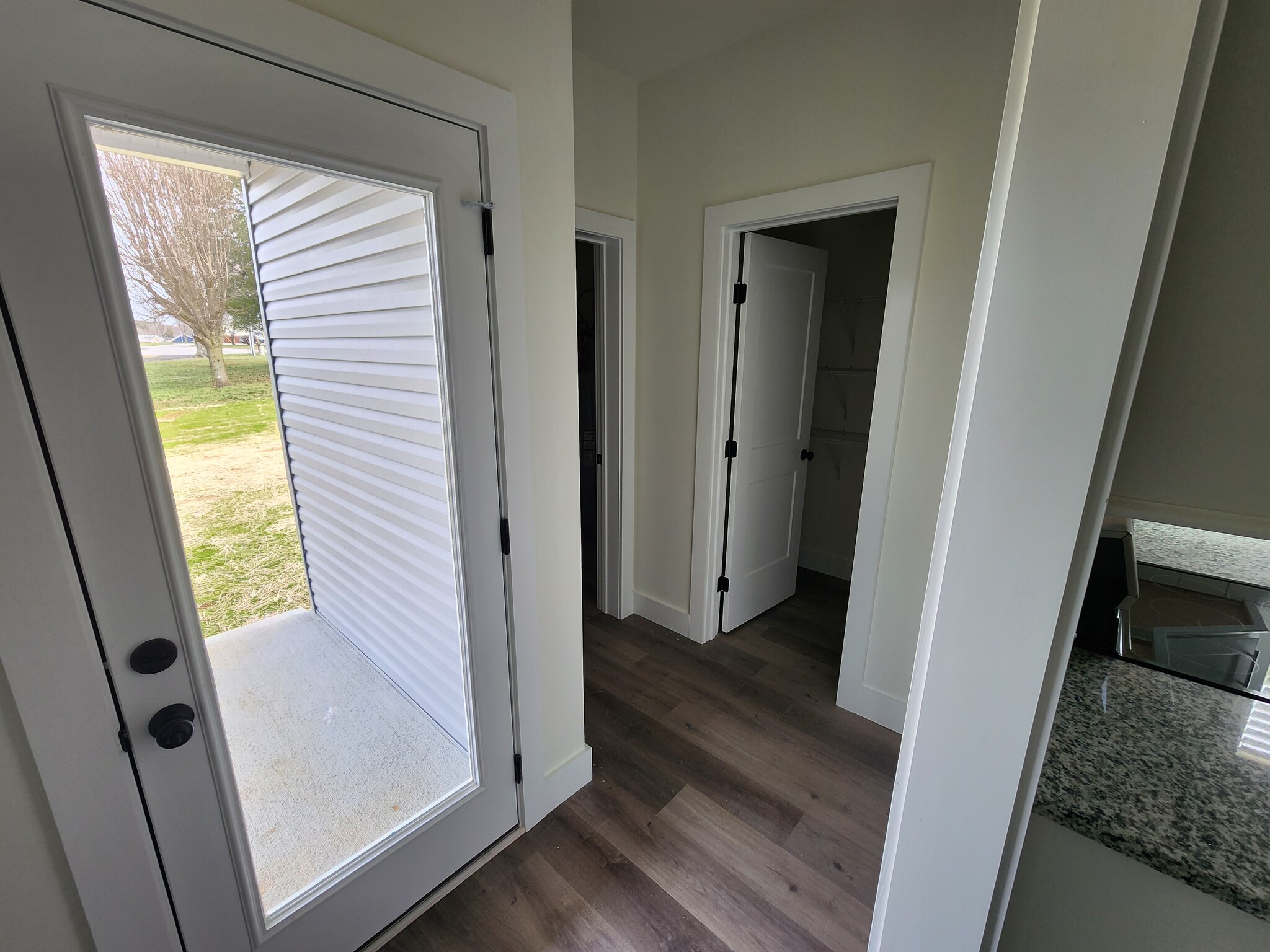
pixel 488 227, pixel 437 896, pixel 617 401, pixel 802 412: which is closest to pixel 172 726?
pixel 437 896

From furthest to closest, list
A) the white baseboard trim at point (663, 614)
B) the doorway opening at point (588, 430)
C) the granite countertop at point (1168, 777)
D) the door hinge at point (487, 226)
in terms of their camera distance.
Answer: the doorway opening at point (588, 430), the white baseboard trim at point (663, 614), the door hinge at point (487, 226), the granite countertop at point (1168, 777)

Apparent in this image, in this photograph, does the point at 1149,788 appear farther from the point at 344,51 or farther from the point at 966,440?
the point at 344,51

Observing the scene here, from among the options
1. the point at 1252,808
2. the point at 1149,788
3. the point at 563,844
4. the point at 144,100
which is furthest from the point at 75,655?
the point at 1252,808

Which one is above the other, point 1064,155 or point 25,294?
point 1064,155

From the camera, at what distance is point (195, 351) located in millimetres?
972

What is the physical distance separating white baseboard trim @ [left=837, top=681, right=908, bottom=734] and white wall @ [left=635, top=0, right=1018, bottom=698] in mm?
47

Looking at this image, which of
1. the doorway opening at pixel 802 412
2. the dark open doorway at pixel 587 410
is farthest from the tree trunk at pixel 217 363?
the dark open doorway at pixel 587 410

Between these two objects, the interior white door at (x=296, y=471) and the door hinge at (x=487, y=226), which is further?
the door hinge at (x=487, y=226)

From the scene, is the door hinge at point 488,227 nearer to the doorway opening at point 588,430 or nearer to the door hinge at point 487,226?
the door hinge at point 487,226

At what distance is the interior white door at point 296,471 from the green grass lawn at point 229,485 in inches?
0.5

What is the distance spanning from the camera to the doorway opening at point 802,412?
2654mm

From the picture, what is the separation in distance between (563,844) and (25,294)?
6.26 ft

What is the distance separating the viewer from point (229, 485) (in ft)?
3.48

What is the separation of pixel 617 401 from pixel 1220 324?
2362 mm
